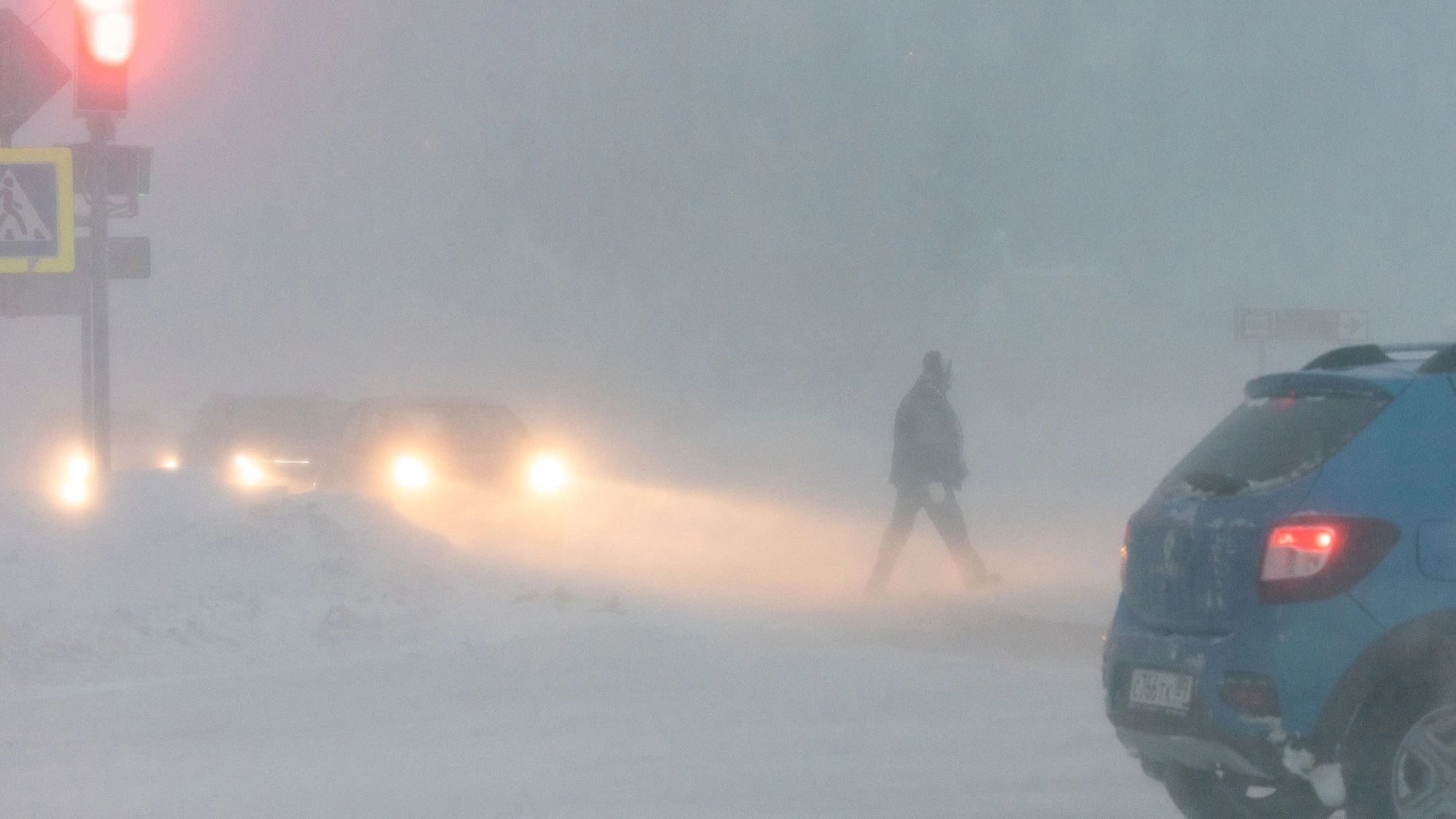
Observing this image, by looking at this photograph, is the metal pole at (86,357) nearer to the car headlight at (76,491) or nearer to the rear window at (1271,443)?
the car headlight at (76,491)

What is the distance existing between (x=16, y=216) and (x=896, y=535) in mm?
6528

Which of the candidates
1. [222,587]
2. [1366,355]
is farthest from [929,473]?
[1366,355]

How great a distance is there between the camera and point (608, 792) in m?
6.70

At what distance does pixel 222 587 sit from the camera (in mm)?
10383

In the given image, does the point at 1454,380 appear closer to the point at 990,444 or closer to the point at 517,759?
the point at 517,759

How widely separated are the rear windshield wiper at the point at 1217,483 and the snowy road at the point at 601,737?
1.57 meters

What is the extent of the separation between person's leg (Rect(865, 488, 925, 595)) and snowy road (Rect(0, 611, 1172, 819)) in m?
2.29

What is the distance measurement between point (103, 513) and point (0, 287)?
7.45m

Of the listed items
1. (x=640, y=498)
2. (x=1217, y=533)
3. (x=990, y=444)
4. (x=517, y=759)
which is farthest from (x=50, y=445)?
(x=1217, y=533)

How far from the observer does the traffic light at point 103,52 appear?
1052cm

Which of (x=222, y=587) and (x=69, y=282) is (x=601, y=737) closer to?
(x=222, y=587)

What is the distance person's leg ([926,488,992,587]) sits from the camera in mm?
13117

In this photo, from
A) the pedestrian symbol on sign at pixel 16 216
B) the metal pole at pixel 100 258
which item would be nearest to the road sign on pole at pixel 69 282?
the metal pole at pixel 100 258

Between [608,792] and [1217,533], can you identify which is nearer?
[1217,533]
